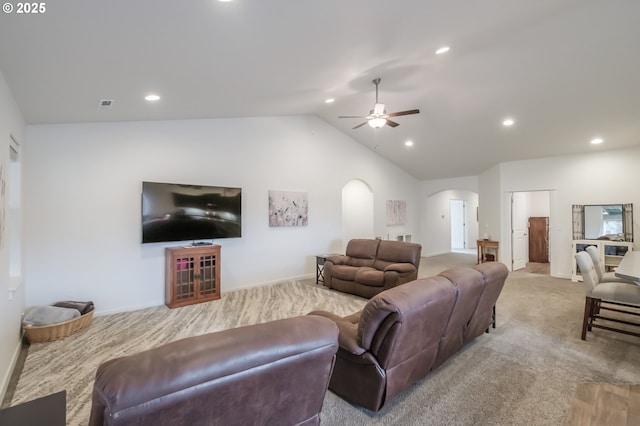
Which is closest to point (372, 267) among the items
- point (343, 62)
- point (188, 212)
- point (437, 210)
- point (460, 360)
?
point (460, 360)

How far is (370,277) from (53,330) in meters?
4.18

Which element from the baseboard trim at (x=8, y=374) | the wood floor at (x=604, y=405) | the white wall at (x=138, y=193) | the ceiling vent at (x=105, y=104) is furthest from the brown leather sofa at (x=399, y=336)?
the white wall at (x=138, y=193)

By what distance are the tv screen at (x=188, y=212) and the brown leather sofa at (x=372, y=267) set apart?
1.98 meters

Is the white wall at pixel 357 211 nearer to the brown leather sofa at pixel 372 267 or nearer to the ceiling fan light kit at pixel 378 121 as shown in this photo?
the brown leather sofa at pixel 372 267

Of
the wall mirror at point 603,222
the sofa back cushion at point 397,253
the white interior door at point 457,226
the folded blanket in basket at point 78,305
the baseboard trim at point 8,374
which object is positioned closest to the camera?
the baseboard trim at point 8,374

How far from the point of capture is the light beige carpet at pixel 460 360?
7.32 ft

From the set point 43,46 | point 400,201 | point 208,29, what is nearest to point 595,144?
point 400,201

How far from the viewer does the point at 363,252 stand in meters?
6.08

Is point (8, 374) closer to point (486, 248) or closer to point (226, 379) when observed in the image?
point (226, 379)

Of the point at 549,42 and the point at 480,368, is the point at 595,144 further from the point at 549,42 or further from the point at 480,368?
the point at 480,368

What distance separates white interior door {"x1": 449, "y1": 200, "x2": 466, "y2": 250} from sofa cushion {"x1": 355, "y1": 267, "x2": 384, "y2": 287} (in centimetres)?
854

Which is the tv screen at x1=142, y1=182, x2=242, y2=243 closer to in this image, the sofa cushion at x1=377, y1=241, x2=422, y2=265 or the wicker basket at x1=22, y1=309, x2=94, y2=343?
the wicker basket at x1=22, y1=309, x2=94, y2=343

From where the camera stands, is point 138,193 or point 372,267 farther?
point 372,267

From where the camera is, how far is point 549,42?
3.72 m
